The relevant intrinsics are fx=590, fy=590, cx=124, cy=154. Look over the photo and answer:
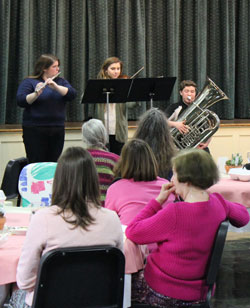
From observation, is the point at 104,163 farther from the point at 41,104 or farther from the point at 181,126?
the point at 41,104

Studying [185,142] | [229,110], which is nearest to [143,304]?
[185,142]

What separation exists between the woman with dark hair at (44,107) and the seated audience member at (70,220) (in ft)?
9.66

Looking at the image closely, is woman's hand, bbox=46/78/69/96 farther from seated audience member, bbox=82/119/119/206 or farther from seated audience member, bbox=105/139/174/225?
seated audience member, bbox=105/139/174/225

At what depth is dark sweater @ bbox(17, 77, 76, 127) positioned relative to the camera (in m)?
5.15

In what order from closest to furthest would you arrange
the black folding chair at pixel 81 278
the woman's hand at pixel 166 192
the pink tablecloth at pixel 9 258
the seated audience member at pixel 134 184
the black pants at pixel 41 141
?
the black folding chair at pixel 81 278 → the pink tablecloth at pixel 9 258 → the woman's hand at pixel 166 192 → the seated audience member at pixel 134 184 → the black pants at pixel 41 141

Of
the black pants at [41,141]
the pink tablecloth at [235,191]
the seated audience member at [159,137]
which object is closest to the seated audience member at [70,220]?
the seated audience member at [159,137]

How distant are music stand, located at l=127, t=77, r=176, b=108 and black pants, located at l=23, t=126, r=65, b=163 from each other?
731 millimetres

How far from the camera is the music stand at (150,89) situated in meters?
5.24

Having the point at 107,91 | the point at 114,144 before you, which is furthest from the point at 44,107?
the point at 114,144

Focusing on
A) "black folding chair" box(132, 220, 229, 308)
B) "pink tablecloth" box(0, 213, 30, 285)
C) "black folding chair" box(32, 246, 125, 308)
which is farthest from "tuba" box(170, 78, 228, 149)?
"black folding chair" box(32, 246, 125, 308)

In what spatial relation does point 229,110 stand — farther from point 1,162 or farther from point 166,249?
point 166,249

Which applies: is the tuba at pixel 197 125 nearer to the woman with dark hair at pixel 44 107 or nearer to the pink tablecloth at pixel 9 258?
the woman with dark hair at pixel 44 107

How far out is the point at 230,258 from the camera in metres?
4.56

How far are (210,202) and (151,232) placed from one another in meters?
0.28
